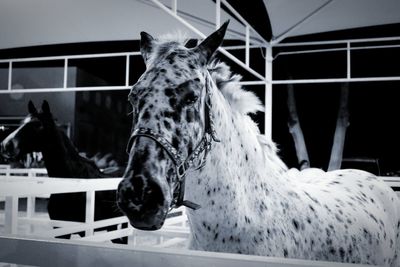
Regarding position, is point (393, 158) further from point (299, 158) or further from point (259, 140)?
point (259, 140)

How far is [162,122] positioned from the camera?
0.85 m

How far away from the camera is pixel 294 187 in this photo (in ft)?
4.16

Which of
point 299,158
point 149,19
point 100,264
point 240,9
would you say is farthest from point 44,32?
point 100,264

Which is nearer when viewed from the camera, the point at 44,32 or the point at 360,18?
the point at 360,18

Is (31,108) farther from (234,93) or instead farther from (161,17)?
(234,93)

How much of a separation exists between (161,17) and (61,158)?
1.80m

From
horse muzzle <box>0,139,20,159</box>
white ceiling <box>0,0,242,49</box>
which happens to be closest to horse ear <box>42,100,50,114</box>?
horse muzzle <box>0,139,20,159</box>

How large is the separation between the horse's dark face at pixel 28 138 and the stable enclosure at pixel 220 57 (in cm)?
35

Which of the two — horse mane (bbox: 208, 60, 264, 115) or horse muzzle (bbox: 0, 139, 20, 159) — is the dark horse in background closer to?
horse muzzle (bbox: 0, 139, 20, 159)

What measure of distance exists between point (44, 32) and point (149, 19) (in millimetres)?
1353

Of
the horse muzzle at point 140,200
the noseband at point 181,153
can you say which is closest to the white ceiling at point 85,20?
the noseband at point 181,153

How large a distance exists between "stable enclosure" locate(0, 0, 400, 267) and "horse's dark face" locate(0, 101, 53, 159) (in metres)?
0.35

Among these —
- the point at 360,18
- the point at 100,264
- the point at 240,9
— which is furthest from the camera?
the point at 360,18

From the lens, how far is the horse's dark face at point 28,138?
3096 mm
